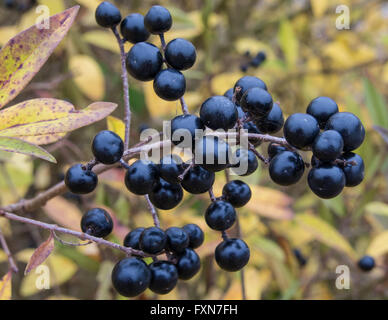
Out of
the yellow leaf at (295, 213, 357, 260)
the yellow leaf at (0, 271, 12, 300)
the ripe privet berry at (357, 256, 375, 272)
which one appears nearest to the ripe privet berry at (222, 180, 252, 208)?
the yellow leaf at (0, 271, 12, 300)

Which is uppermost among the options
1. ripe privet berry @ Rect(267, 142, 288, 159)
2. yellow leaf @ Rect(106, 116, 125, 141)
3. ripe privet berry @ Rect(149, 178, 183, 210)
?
yellow leaf @ Rect(106, 116, 125, 141)

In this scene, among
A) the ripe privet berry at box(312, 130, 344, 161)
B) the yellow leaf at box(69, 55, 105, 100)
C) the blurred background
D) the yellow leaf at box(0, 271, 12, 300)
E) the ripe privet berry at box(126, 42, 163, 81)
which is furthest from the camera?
the yellow leaf at box(69, 55, 105, 100)

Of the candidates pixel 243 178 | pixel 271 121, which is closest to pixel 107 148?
pixel 271 121

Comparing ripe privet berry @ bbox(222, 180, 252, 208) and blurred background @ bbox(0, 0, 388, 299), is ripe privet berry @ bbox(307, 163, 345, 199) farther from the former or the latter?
blurred background @ bbox(0, 0, 388, 299)

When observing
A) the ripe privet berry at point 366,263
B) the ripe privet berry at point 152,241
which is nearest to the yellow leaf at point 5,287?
the ripe privet berry at point 152,241

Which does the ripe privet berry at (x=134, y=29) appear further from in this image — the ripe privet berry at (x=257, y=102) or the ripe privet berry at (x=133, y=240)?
the ripe privet berry at (x=133, y=240)
